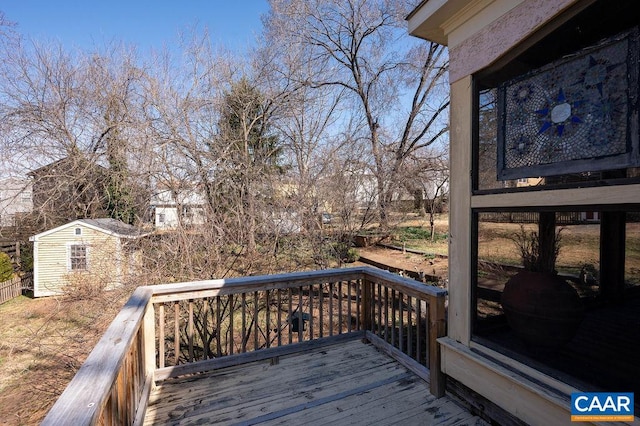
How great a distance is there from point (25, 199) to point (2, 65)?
4.30 m

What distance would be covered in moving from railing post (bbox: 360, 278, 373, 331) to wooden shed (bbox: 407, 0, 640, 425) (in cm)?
113

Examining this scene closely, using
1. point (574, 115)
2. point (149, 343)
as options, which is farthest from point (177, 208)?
point (574, 115)

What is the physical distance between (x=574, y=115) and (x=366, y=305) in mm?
2458

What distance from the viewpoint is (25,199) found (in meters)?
9.16

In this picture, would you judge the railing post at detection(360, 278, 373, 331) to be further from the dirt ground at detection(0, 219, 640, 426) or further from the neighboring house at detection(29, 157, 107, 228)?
the neighboring house at detection(29, 157, 107, 228)

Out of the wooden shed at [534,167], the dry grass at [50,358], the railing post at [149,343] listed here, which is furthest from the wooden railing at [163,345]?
the dry grass at [50,358]

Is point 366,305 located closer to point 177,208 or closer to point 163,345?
point 163,345

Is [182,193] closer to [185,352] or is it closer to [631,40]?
[185,352]

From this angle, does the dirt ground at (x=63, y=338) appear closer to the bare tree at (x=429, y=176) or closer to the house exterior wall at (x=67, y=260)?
the house exterior wall at (x=67, y=260)

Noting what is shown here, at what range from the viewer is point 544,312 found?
1936mm

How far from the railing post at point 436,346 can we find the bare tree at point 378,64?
9401 mm

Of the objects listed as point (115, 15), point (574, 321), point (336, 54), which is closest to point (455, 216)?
point (574, 321)

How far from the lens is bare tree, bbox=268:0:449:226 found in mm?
11789

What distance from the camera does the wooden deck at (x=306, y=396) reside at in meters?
2.15
